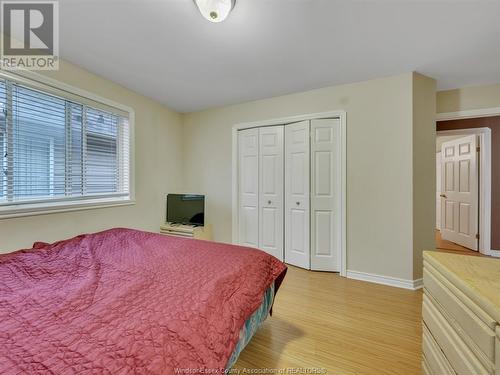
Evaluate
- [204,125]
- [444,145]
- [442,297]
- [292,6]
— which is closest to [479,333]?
[442,297]

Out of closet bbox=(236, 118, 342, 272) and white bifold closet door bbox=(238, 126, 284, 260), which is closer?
closet bbox=(236, 118, 342, 272)

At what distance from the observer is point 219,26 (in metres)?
1.83

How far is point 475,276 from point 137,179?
11.0ft

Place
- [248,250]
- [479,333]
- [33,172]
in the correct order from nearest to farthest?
1. [479,333]
2. [248,250]
3. [33,172]

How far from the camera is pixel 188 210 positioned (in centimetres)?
352

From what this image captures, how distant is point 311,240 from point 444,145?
3986 mm

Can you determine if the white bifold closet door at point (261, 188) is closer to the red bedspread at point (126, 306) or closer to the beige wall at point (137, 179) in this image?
the beige wall at point (137, 179)

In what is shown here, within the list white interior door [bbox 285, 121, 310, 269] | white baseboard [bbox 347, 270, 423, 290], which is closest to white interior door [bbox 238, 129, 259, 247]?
white interior door [bbox 285, 121, 310, 269]

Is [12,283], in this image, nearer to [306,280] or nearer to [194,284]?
[194,284]

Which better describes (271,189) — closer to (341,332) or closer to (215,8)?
(341,332)

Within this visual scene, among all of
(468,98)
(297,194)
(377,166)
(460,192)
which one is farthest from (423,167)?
(460,192)

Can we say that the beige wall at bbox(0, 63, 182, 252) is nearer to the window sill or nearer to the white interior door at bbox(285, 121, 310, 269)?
the window sill

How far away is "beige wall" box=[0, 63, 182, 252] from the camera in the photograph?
6.68 feet

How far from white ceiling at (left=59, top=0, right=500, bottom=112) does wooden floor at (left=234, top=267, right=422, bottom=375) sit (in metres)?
2.42
